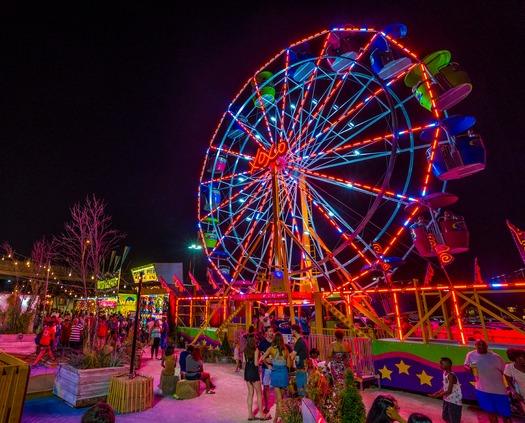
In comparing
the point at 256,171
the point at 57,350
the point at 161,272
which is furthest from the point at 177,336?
the point at 161,272

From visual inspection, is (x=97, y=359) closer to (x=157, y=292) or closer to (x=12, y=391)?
(x=12, y=391)

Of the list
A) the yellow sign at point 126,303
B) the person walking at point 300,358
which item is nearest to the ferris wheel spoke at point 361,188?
the person walking at point 300,358

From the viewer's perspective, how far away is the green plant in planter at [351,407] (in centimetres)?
377

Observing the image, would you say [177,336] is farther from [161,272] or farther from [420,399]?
[161,272]

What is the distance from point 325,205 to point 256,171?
3.33 metres

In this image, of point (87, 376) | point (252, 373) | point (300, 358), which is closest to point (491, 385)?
point (300, 358)

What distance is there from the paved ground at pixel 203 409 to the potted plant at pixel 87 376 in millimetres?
211

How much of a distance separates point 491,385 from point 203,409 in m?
5.02

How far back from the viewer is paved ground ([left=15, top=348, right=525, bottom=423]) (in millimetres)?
5969

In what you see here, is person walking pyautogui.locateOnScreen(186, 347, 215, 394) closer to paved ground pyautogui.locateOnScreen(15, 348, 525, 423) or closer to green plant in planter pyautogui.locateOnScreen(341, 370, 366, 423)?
paved ground pyautogui.locateOnScreen(15, 348, 525, 423)

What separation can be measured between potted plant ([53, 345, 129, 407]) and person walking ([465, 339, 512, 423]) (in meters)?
6.73

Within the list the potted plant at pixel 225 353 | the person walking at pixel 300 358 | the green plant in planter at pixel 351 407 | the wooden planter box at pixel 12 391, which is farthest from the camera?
the potted plant at pixel 225 353

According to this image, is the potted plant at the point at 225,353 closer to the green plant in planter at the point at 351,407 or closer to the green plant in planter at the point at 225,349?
the green plant in planter at the point at 225,349

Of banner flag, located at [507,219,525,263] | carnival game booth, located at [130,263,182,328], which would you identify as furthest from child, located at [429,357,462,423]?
carnival game booth, located at [130,263,182,328]
